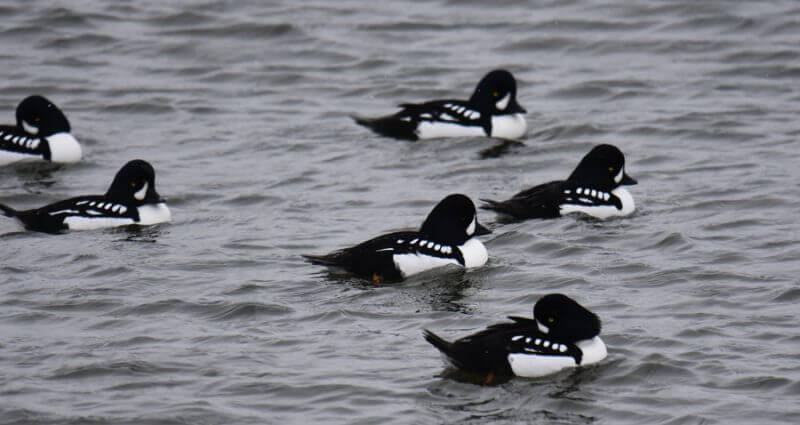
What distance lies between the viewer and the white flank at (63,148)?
51.2ft

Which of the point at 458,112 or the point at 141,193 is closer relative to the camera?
the point at 141,193

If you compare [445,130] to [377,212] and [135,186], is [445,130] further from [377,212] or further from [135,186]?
[135,186]

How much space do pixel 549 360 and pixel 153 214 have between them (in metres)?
5.13

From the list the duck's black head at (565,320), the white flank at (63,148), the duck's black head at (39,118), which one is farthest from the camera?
the duck's black head at (39,118)

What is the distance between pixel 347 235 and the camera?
13047 mm

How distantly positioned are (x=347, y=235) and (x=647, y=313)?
3297 millimetres

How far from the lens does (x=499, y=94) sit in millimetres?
16500

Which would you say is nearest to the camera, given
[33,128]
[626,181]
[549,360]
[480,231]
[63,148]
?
[549,360]

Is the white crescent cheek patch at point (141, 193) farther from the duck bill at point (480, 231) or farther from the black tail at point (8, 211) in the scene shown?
the duck bill at point (480, 231)

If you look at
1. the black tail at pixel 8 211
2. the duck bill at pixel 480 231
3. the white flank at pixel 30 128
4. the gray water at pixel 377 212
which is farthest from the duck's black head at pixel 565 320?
the white flank at pixel 30 128

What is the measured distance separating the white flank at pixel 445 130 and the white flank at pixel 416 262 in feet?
15.8

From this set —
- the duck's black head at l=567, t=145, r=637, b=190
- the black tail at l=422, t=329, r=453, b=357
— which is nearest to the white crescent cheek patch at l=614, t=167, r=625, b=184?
the duck's black head at l=567, t=145, r=637, b=190

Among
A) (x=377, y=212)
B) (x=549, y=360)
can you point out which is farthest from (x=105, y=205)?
(x=549, y=360)

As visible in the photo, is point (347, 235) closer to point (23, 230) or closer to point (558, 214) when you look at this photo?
point (558, 214)
